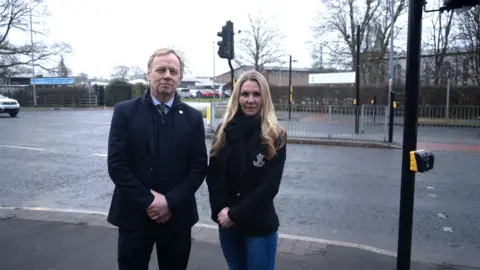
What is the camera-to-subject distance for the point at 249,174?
2494 mm

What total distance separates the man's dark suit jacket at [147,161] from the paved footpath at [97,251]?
4.45 ft

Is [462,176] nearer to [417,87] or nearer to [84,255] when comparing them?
[417,87]

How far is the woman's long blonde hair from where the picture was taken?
2.47 m

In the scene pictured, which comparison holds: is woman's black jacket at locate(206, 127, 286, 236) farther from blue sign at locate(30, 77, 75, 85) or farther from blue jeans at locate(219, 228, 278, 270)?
blue sign at locate(30, 77, 75, 85)

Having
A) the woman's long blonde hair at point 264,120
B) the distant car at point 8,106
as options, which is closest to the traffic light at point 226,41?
the woman's long blonde hair at point 264,120

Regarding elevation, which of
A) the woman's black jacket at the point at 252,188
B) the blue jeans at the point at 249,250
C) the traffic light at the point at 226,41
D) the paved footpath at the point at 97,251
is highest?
the traffic light at the point at 226,41

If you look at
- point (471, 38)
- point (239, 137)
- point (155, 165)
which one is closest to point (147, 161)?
point (155, 165)

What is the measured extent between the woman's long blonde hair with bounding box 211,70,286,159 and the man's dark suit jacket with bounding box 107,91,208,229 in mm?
173

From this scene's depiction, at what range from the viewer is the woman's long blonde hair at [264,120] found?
247 centimetres

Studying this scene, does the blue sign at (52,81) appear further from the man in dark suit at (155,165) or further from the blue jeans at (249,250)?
the blue jeans at (249,250)

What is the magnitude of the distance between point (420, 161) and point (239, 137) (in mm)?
1348

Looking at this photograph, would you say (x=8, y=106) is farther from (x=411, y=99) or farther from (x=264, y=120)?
(x=411, y=99)

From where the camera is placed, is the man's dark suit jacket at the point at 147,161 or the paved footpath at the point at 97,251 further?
the paved footpath at the point at 97,251

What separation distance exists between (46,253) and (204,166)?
2.23 meters
